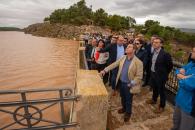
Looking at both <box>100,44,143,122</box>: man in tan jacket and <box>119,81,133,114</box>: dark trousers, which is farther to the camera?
<box>119,81,133,114</box>: dark trousers

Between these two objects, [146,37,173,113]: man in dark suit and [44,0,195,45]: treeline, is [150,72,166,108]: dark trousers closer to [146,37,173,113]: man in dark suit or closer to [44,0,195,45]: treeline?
[146,37,173,113]: man in dark suit

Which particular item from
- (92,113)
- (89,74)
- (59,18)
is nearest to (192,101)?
(92,113)

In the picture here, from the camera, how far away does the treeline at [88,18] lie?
226 ft

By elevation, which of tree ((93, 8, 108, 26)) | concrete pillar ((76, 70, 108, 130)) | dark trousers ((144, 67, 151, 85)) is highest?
tree ((93, 8, 108, 26))

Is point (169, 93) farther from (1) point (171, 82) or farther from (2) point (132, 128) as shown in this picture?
(2) point (132, 128)

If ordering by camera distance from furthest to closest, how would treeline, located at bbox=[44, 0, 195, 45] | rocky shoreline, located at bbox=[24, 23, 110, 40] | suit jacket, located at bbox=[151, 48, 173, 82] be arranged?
treeline, located at bbox=[44, 0, 195, 45] < rocky shoreline, located at bbox=[24, 23, 110, 40] < suit jacket, located at bbox=[151, 48, 173, 82]

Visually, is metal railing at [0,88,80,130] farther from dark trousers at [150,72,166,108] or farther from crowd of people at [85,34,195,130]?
dark trousers at [150,72,166,108]

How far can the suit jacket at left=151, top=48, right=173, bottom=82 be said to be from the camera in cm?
484

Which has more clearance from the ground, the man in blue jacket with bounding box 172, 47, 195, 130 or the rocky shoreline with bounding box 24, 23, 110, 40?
the man in blue jacket with bounding box 172, 47, 195, 130

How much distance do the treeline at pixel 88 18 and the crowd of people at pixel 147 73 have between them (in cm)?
6150

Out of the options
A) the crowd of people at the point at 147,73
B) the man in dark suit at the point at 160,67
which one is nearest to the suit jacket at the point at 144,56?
the crowd of people at the point at 147,73

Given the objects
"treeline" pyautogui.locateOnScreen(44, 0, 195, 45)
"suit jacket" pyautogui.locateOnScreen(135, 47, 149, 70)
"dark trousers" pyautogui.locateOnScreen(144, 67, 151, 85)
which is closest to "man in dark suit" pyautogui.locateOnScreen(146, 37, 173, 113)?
"suit jacket" pyautogui.locateOnScreen(135, 47, 149, 70)

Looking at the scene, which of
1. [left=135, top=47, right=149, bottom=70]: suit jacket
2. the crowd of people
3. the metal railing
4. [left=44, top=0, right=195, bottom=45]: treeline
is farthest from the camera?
[left=44, top=0, right=195, bottom=45]: treeline

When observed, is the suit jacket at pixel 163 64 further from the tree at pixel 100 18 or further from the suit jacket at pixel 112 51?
the tree at pixel 100 18
